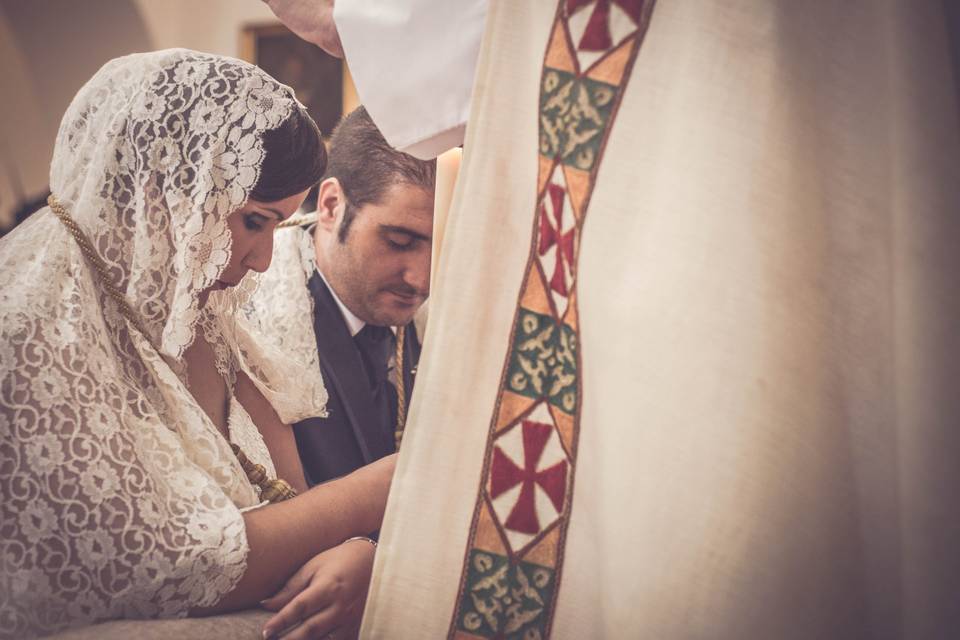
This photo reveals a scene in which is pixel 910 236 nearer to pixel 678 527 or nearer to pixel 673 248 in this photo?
pixel 673 248

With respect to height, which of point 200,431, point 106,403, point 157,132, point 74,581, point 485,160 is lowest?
point 74,581

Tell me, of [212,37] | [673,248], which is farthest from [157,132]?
[212,37]

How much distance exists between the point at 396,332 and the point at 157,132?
155cm

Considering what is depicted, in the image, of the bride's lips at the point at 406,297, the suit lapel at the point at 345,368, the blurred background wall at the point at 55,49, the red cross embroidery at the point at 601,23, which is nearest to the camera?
the red cross embroidery at the point at 601,23

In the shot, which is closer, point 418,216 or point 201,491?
point 201,491

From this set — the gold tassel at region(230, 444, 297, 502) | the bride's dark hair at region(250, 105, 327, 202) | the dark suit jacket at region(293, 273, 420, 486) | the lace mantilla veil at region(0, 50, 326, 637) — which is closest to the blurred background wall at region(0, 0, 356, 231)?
the dark suit jacket at region(293, 273, 420, 486)

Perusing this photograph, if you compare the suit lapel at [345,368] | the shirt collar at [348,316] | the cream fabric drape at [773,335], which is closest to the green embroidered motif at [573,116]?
the cream fabric drape at [773,335]

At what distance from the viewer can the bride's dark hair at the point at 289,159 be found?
→ 1788 millimetres

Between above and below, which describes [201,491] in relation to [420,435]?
below

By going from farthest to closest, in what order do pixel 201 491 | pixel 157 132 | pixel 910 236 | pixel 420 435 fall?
1. pixel 157 132
2. pixel 201 491
3. pixel 420 435
4. pixel 910 236

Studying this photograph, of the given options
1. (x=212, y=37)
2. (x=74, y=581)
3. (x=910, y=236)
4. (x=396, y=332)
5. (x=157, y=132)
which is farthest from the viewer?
(x=212, y=37)

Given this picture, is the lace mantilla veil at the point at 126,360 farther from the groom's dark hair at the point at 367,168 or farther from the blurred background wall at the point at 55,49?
the blurred background wall at the point at 55,49

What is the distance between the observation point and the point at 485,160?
4.17 feet

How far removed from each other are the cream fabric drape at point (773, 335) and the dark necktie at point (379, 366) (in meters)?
1.82
